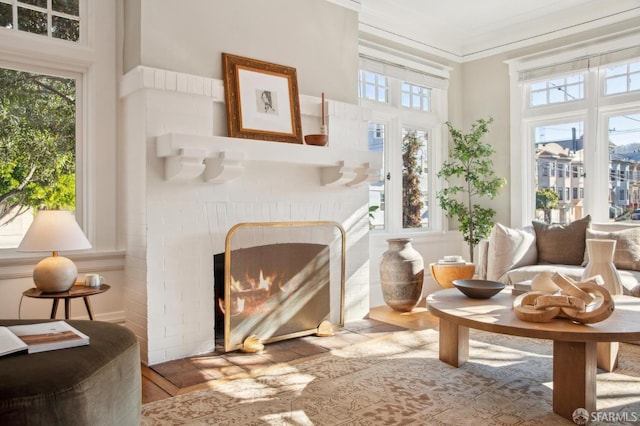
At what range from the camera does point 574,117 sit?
15.7ft

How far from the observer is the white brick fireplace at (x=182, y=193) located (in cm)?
299

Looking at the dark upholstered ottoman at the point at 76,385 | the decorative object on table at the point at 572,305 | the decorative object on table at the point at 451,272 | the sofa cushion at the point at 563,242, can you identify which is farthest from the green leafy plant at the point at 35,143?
the sofa cushion at the point at 563,242

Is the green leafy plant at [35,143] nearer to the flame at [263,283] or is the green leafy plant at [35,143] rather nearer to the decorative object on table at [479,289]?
the flame at [263,283]

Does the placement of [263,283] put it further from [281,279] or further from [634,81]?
[634,81]

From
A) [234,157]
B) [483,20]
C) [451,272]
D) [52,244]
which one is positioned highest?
[483,20]

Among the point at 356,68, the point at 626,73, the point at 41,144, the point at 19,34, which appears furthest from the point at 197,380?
the point at 626,73

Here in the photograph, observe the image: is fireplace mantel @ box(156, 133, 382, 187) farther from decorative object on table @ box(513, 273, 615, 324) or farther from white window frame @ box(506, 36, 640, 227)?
white window frame @ box(506, 36, 640, 227)

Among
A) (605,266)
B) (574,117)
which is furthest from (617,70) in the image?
(605,266)

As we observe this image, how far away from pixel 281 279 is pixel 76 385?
6.98ft

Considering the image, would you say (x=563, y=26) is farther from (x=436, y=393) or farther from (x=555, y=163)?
(x=436, y=393)

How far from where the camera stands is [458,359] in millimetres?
2879

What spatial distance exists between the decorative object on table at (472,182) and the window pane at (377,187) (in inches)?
26.6

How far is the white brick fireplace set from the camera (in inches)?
118

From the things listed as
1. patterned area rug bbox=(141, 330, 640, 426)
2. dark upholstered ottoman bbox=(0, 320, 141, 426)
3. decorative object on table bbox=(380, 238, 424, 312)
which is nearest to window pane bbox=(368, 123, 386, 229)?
decorative object on table bbox=(380, 238, 424, 312)
